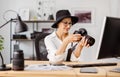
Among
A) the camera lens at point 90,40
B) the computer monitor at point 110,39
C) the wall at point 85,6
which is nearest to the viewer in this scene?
the computer monitor at point 110,39

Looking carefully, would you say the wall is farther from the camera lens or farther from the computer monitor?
the computer monitor

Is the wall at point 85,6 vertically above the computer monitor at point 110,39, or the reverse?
the wall at point 85,6

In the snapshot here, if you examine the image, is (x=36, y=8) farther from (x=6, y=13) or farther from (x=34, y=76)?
(x=34, y=76)

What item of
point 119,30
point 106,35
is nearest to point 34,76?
point 106,35

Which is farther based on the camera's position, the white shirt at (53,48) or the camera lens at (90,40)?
the white shirt at (53,48)

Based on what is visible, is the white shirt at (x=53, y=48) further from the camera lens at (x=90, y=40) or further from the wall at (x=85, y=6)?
the wall at (x=85, y=6)

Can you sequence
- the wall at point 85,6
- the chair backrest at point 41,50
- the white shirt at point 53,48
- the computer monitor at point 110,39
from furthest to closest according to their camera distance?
the wall at point 85,6 → the chair backrest at point 41,50 → the white shirt at point 53,48 → the computer monitor at point 110,39

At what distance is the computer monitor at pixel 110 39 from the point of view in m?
1.79

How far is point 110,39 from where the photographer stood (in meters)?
1.84

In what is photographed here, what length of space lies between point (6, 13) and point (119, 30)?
3.59 meters

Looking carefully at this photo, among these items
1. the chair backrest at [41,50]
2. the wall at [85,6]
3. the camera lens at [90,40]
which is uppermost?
the wall at [85,6]

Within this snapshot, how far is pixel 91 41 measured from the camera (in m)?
2.10

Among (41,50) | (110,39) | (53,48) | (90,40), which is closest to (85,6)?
(41,50)

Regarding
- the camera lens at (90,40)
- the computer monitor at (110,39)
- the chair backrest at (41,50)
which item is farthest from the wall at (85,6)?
the computer monitor at (110,39)
